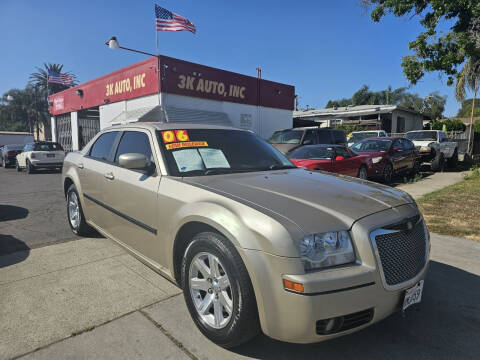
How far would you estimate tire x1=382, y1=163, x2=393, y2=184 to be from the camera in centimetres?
1007

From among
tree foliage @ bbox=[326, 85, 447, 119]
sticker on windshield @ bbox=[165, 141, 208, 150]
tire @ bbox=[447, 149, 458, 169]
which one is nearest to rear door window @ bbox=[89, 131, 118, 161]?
sticker on windshield @ bbox=[165, 141, 208, 150]

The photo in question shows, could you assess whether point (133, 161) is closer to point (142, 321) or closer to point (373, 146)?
point (142, 321)

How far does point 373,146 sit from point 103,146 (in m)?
9.16

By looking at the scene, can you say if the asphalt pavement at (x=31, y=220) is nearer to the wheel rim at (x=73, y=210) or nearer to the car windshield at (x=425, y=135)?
the wheel rim at (x=73, y=210)

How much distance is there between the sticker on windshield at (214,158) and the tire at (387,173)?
8.25 meters

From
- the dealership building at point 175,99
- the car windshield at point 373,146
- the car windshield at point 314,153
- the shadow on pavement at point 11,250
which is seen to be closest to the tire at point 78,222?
the shadow on pavement at point 11,250

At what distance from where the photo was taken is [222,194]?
232cm

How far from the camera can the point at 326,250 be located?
1.90 m

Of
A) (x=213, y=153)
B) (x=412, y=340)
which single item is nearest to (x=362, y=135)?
(x=213, y=153)

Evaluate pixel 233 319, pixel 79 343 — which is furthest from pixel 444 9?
pixel 79 343

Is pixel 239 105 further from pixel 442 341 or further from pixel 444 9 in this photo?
pixel 442 341

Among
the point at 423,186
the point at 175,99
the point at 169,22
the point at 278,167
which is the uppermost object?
the point at 169,22

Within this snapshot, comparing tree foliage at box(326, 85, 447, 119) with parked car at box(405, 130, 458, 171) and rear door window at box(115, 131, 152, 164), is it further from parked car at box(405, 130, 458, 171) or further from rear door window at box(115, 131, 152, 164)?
rear door window at box(115, 131, 152, 164)

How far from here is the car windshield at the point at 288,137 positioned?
1132 cm
